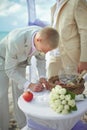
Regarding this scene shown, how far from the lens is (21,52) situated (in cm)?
176

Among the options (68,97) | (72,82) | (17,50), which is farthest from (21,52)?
(68,97)

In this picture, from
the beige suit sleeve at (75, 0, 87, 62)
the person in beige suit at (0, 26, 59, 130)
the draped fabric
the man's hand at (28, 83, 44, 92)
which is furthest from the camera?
the draped fabric

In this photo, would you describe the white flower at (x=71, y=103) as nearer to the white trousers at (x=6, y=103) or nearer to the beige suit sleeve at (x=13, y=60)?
the beige suit sleeve at (x=13, y=60)

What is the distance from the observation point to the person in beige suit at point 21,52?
5.24 ft

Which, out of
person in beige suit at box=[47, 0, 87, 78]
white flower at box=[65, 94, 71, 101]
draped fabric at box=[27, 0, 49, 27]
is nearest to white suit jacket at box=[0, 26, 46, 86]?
person in beige suit at box=[47, 0, 87, 78]

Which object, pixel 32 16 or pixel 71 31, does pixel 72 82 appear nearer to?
pixel 71 31

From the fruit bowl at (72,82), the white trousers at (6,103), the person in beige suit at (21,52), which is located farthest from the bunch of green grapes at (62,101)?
the white trousers at (6,103)

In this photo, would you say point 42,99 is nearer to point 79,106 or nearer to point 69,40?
point 79,106

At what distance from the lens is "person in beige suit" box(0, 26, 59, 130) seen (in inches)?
62.8

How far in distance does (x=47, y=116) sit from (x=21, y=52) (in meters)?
0.46

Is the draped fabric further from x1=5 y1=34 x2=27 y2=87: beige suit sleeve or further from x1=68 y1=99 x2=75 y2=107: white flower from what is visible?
x1=68 y1=99 x2=75 y2=107: white flower

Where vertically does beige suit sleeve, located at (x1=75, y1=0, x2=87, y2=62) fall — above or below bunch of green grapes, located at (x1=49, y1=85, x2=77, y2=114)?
above

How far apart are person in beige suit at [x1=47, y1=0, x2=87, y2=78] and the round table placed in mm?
398

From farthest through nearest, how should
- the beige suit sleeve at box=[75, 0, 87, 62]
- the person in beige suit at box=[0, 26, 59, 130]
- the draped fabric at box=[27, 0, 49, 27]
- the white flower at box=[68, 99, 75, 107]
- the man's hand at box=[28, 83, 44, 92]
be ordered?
the draped fabric at box=[27, 0, 49, 27] < the beige suit sleeve at box=[75, 0, 87, 62] < the man's hand at box=[28, 83, 44, 92] < the person in beige suit at box=[0, 26, 59, 130] < the white flower at box=[68, 99, 75, 107]
